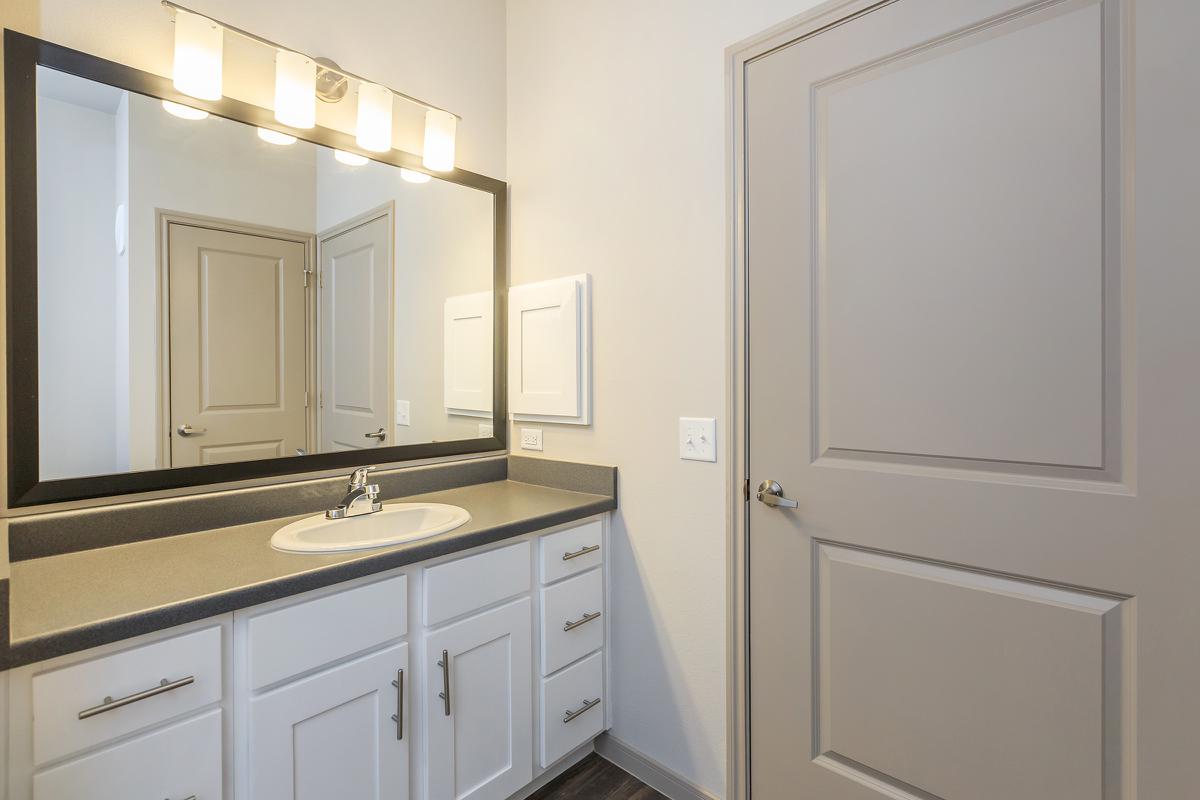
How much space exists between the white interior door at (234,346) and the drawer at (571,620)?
2.87ft

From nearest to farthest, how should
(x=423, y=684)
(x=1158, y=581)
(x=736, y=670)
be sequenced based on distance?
1. (x=1158, y=581)
2. (x=423, y=684)
3. (x=736, y=670)

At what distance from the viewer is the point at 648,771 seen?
1.72 meters

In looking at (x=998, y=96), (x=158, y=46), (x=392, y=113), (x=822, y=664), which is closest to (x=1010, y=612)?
(x=822, y=664)

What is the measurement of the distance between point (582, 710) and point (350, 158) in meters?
1.85

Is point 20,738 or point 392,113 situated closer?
point 20,738

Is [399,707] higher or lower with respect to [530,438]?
lower

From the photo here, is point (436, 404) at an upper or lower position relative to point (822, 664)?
upper

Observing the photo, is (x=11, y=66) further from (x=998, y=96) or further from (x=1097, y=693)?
(x=1097, y=693)

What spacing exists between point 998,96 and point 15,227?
2.05 metres

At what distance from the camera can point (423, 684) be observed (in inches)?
52.2

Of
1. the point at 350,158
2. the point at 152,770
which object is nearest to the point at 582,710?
the point at 152,770

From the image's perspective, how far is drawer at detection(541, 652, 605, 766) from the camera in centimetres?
161

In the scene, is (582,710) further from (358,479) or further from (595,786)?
(358,479)

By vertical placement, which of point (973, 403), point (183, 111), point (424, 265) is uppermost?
point (183, 111)
